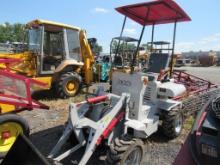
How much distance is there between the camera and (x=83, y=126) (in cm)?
370

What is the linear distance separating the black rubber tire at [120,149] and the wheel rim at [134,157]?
95 millimetres

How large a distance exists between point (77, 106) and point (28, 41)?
553 cm

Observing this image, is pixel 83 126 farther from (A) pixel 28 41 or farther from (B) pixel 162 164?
(A) pixel 28 41

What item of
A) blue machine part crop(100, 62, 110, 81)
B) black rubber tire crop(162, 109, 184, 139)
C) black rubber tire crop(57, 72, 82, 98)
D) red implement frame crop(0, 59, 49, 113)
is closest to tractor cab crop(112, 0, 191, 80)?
black rubber tire crop(162, 109, 184, 139)

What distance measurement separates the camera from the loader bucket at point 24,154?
107 inches

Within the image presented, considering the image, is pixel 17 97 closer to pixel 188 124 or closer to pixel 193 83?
pixel 188 124

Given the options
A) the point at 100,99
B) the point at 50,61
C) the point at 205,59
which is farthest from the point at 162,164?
the point at 205,59

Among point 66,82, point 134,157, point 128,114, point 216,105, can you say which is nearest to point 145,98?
point 128,114

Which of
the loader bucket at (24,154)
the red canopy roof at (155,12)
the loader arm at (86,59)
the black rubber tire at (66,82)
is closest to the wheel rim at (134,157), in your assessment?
the loader bucket at (24,154)

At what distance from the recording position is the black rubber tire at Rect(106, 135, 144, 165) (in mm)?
3391

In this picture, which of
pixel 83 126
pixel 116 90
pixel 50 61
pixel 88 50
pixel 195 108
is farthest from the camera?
pixel 88 50

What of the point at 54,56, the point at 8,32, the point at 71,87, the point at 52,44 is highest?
the point at 8,32

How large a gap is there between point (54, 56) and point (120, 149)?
5.80m

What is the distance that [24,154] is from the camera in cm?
292
